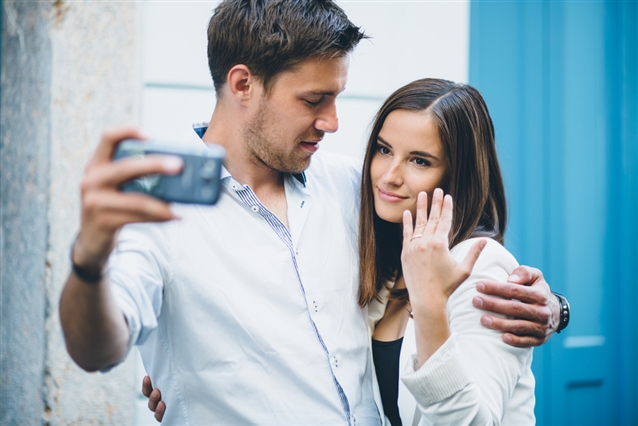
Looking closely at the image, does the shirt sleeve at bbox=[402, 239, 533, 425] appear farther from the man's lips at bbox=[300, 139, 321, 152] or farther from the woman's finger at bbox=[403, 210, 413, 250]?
the man's lips at bbox=[300, 139, 321, 152]

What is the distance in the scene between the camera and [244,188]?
1.72 m

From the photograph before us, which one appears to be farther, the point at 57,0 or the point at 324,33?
the point at 57,0

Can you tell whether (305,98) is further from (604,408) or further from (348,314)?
(604,408)

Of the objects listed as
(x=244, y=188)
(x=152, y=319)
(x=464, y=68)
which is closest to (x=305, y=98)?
(x=244, y=188)

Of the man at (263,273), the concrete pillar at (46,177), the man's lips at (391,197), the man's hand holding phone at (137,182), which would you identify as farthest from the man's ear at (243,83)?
the man's hand holding phone at (137,182)

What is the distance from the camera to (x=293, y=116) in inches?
73.4

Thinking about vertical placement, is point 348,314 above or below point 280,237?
below

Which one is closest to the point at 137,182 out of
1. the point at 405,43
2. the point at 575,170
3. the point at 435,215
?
the point at 435,215

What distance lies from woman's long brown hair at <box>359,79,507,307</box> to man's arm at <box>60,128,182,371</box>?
2.84 ft

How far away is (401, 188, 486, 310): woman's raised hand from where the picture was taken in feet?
4.69

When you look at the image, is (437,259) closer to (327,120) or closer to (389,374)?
(389,374)

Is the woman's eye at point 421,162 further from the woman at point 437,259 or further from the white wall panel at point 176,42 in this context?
the white wall panel at point 176,42

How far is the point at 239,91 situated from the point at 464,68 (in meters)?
1.45

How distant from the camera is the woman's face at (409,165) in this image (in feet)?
6.00
